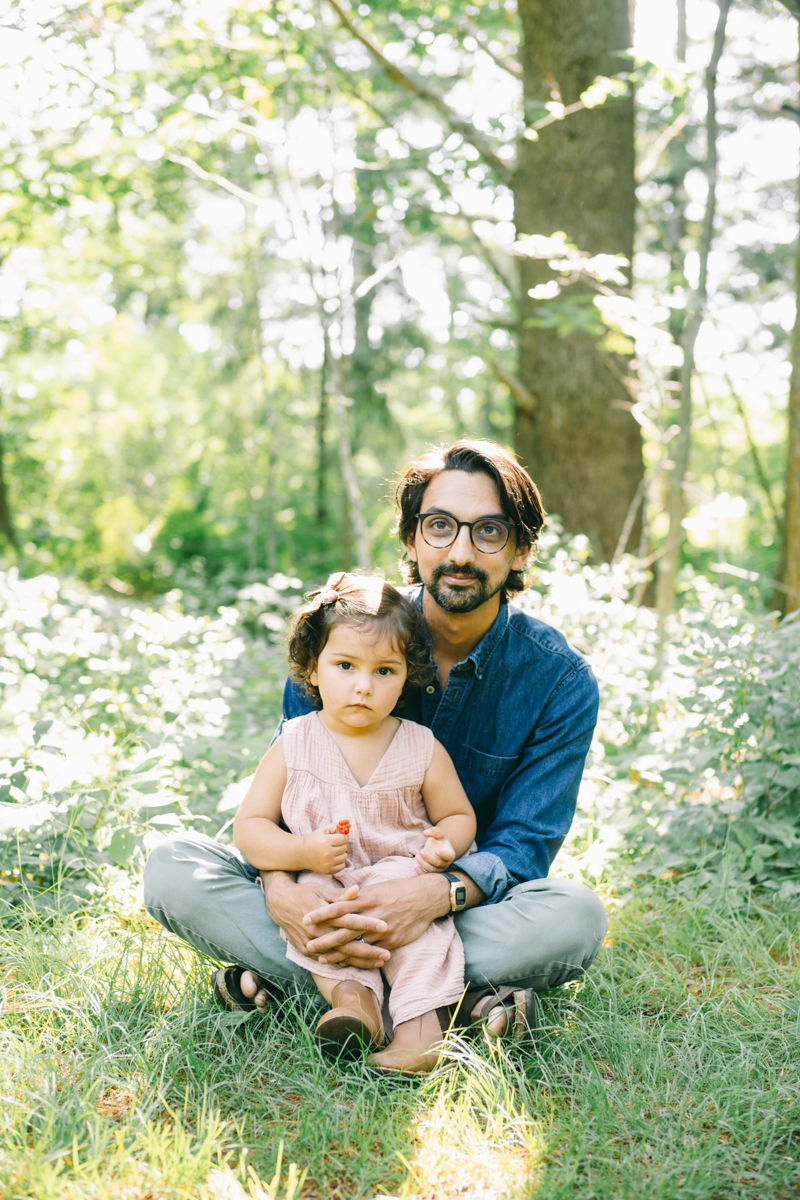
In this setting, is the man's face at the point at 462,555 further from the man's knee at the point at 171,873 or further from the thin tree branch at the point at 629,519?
the thin tree branch at the point at 629,519

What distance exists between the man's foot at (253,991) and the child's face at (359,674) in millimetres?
680

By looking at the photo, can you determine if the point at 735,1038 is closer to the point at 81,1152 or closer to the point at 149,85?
the point at 81,1152

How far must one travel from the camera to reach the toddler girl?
210 centimetres

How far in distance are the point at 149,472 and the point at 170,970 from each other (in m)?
18.1

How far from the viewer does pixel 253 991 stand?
7.18ft

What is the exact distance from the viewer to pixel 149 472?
19.3 meters

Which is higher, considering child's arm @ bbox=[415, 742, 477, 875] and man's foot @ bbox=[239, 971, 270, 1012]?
child's arm @ bbox=[415, 742, 477, 875]

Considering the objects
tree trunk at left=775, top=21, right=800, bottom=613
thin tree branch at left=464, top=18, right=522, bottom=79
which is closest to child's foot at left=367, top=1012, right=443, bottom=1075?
tree trunk at left=775, top=21, right=800, bottom=613

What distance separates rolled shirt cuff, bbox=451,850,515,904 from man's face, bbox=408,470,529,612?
0.67 metres

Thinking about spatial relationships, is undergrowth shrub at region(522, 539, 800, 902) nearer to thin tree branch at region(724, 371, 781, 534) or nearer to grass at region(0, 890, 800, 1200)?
grass at region(0, 890, 800, 1200)

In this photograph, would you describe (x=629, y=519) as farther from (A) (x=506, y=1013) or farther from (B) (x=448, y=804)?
(A) (x=506, y=1013)

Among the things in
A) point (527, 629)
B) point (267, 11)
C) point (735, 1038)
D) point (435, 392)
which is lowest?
point (735, 1038)

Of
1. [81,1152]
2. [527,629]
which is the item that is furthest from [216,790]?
[81,1152]

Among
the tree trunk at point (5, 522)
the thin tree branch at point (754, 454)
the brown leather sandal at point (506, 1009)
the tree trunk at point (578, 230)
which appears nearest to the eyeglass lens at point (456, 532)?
the brown leather sandal at point (506, 1009)
